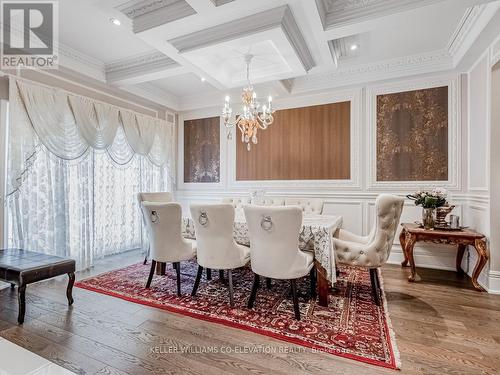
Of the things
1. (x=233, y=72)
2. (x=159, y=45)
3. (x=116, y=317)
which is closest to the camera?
(x=116, y=317)

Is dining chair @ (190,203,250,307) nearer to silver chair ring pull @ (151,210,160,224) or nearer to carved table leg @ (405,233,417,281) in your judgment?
silver chair ring pull @ (151,210,160,224)

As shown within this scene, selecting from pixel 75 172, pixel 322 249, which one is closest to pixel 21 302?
pixel 75 172

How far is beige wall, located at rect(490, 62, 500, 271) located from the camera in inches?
111

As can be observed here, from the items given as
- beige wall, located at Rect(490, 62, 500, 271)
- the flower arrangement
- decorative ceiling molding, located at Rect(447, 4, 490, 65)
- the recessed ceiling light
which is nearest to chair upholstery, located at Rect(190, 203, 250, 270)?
the recessed ceiling light

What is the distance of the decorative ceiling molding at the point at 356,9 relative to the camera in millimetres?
2270

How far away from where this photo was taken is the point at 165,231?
8.93 feet

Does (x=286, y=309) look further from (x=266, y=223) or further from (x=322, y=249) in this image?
(x=266, y=223)

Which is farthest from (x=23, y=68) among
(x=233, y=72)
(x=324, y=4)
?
(x=324, y=4)

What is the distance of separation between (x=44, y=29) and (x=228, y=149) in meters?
3.09

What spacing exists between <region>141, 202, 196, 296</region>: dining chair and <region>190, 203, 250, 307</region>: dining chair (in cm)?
27

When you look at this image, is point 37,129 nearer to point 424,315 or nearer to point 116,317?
point 116,317

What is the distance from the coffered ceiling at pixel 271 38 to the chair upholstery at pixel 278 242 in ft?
5.75

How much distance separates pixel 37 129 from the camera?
307 centimetres

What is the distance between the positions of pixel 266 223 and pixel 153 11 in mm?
2329
